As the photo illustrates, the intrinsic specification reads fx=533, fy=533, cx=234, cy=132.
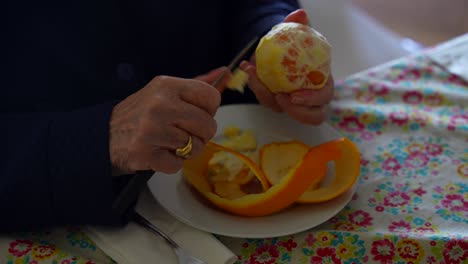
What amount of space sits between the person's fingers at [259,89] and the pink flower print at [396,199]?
0.70 ft

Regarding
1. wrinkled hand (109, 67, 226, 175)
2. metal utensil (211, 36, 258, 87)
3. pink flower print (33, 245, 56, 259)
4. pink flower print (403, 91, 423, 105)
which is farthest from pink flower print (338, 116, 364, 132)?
pink flower print (33, 245, 56, 259)

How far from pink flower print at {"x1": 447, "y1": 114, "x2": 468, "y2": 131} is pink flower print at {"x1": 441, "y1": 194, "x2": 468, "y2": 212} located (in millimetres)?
147

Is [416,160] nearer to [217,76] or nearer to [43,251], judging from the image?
[217,76]

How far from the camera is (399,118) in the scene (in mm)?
829

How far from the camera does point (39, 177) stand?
0.59 m

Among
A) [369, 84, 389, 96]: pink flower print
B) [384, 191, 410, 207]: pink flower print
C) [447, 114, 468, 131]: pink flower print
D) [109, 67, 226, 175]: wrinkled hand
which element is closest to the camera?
[109, 67, 226, 175]: wrinkled hand

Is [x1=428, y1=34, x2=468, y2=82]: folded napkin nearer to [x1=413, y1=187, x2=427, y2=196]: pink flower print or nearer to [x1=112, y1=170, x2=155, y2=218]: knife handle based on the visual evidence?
[x1=413, y1=187, x2=427, y2=196]: pink flower print

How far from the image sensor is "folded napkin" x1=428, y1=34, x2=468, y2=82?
3.03ft

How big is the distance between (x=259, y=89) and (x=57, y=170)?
0.33 meters

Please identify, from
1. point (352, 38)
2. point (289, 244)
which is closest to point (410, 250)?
point (289, 244)

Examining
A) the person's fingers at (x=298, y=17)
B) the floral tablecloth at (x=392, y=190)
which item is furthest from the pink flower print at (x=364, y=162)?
the person's fingers at (x=298, y=17)

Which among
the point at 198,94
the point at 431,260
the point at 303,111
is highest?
the point at 198,94

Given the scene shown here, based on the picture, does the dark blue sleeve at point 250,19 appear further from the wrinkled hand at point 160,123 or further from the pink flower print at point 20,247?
the pink flower print at point 20,247

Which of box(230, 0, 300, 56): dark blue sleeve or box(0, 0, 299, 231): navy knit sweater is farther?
box(230, 0, 300, 56): dark blue sleeve
